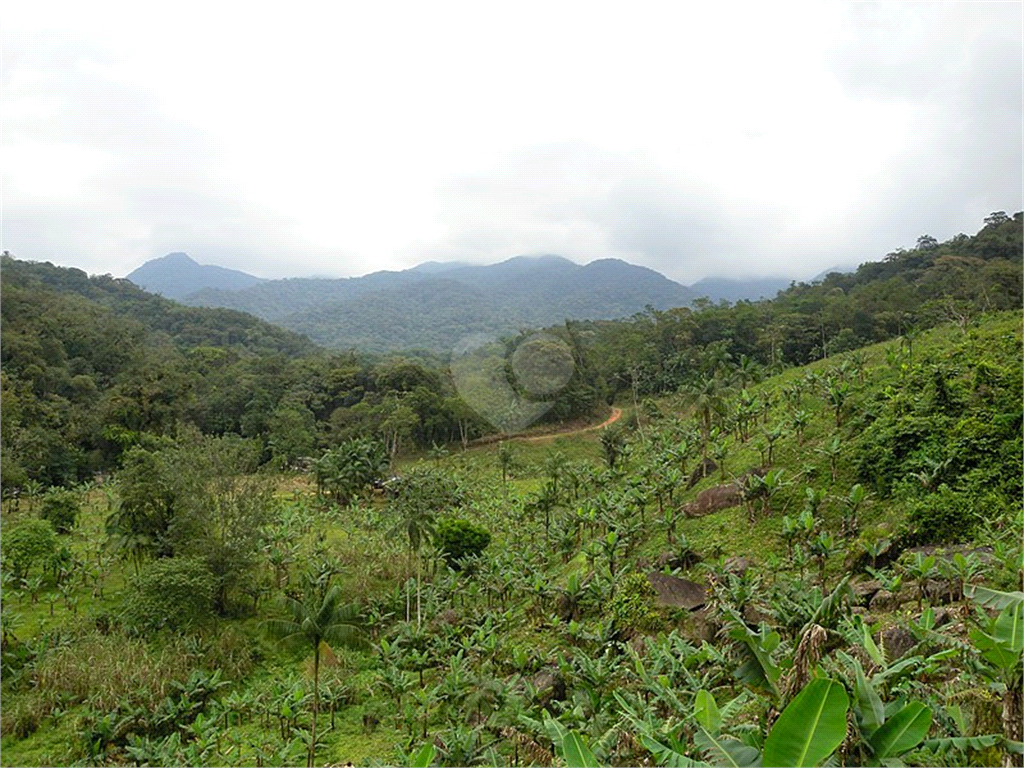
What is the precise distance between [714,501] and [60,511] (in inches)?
1114

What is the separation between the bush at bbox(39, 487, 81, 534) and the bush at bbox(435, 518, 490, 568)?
57.5 ft

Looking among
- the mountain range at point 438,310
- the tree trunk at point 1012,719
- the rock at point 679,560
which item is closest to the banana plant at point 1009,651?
the tree trunk at point 1012,719

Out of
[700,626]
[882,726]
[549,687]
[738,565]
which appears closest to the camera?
[882,726]

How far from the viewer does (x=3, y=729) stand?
13961 millimetres

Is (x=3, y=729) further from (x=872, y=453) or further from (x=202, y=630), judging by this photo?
(x=872, y=453)

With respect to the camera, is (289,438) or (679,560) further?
(289,438)

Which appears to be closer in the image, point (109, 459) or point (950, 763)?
point (950, 763)

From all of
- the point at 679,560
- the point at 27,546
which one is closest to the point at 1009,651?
the point at 679,560

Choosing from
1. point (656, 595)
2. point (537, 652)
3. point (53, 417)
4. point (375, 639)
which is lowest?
point (375, 639)

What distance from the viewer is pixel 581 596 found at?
16.1 m

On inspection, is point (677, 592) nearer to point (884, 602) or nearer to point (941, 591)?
point (884, 602)

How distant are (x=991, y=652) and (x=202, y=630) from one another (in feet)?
65.2

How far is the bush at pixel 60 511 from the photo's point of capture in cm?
2664

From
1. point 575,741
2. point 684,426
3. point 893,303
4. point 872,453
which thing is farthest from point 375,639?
point 893,303
